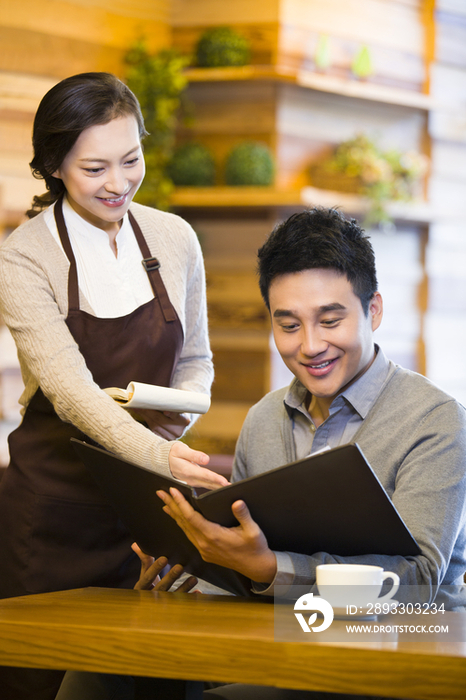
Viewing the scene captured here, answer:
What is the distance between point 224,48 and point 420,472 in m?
3.17

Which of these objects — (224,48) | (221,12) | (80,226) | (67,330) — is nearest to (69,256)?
(80,226)

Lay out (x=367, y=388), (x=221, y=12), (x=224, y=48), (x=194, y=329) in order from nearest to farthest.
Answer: (x=367, y=388) < (x=194, y=329) < (x=224, y=48) < (x=221, y=12)

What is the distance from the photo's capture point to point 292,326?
4.66 ft

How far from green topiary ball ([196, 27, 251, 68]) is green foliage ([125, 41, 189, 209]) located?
0.13 meters

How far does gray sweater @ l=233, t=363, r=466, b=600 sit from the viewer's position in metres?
1.15

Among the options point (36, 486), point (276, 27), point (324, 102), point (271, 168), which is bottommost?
point (36, 486)

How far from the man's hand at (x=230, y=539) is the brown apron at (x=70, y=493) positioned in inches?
20.3

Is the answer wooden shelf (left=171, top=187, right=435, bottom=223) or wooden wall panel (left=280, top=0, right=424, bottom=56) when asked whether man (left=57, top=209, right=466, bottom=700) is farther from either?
wooden wall panel (left=280, top=0, right=424, bottom=56)

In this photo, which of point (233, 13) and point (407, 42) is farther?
point (407, 42)

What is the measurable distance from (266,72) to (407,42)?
1.08 meters

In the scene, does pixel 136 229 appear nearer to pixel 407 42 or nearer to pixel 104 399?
pixel 104 399

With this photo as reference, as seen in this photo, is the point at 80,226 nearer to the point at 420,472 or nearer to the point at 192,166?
the point at 420,472

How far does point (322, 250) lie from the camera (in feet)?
4.59

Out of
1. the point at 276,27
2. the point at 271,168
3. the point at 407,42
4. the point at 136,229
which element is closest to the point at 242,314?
the point at 271,168
